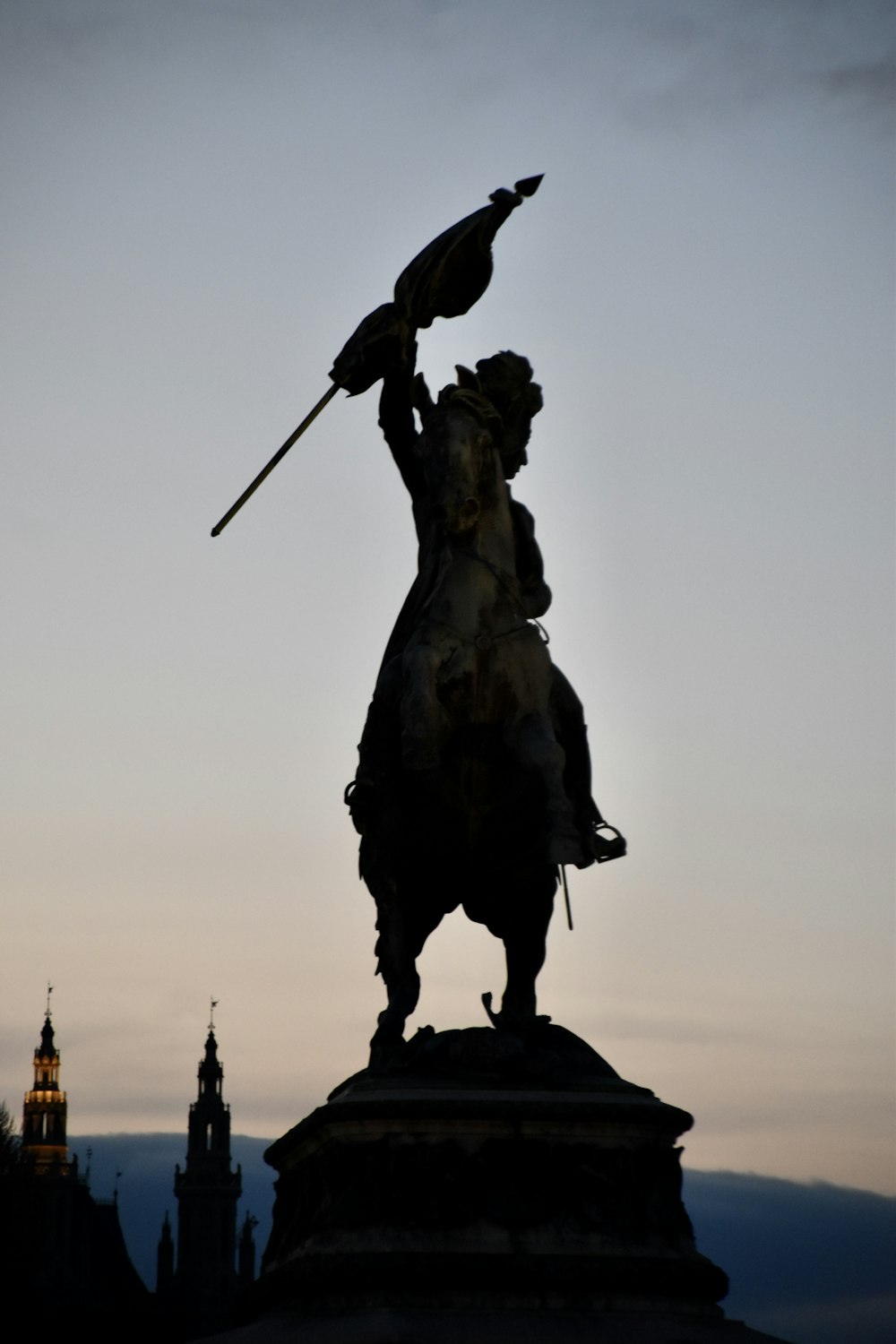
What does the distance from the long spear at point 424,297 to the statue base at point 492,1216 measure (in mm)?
3466

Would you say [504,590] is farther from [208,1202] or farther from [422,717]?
[208,1202]

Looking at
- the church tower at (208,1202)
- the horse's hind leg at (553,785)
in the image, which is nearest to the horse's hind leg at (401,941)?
the horse's hind leg at (553,785)

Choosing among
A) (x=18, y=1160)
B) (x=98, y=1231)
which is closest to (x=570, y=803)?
(x=18, y=1160)

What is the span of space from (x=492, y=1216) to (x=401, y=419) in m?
4.56

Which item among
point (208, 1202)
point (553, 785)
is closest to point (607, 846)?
point (553, 785)

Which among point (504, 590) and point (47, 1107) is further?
point (47, 1107)

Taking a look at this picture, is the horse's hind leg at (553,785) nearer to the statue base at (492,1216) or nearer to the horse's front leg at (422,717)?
the horse's front leg at (422,717)

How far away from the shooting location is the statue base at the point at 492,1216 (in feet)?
34.2

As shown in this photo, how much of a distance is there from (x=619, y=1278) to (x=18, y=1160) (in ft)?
187

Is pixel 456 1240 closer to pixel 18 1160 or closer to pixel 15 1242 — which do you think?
pixel 15 1242

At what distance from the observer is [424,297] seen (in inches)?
516

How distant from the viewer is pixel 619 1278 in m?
10.6

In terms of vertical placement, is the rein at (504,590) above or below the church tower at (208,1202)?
below

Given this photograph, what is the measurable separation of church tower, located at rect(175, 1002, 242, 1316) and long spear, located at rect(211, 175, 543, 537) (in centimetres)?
12236
